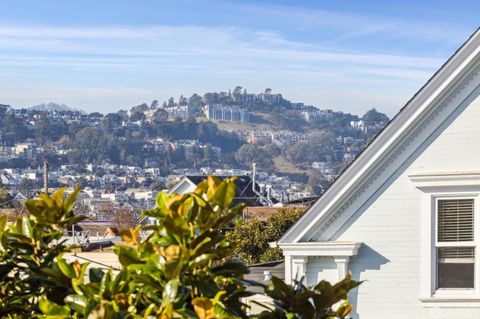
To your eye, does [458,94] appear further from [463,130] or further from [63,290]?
[63,290]

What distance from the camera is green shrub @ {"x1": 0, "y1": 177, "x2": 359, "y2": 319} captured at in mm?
Result: 3455

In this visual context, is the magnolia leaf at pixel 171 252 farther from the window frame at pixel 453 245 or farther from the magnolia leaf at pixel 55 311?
the window frame at pixel 453 245

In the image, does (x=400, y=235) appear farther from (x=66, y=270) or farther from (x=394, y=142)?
(x=66, y=270)

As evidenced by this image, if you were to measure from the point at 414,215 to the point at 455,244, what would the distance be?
0.54 m

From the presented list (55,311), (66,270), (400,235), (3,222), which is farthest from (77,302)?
(400,235)

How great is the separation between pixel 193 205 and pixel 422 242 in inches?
260

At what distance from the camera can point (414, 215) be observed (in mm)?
9797

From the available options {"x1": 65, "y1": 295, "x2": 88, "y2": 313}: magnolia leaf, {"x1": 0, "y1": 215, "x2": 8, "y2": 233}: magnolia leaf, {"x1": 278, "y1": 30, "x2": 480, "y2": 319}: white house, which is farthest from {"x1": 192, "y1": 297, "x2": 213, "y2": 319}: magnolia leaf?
{"x1": 278, "y1": 30, "x2": 480, "y2": 319}: white house

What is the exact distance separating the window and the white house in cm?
1

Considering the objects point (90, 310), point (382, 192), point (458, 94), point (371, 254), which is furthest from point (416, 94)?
point (90, 310)

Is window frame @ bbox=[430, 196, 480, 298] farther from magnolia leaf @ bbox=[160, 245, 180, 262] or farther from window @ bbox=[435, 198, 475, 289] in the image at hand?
magnolia leaf @ bbox=[160, 245, 180, 262]

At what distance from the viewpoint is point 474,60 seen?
373 inches

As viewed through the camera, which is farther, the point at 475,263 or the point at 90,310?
the point at 475,263

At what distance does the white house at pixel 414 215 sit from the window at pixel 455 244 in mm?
11
